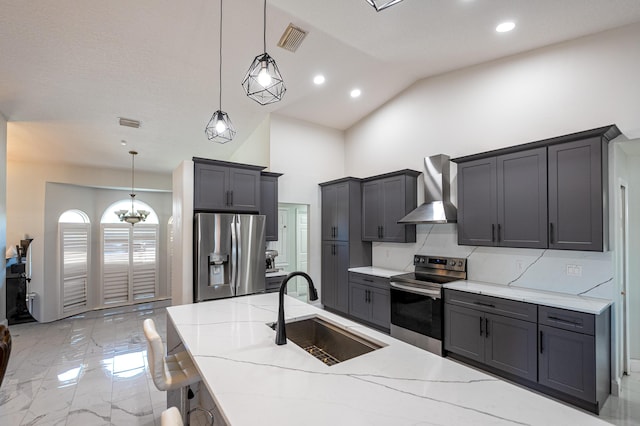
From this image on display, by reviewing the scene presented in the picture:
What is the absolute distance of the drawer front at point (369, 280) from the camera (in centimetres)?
423

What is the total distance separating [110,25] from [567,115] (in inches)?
176

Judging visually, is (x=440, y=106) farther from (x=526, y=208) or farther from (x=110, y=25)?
(x=110, y=25)

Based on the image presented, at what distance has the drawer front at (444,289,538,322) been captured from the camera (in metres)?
2.74

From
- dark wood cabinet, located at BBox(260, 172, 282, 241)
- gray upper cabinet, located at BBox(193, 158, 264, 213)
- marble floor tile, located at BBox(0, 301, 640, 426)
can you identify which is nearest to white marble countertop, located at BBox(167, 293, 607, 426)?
marble floor tile, located at BBox(0, 301, 640, 426)

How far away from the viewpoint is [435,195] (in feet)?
13.1

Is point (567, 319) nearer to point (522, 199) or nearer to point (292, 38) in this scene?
point (522, 199)

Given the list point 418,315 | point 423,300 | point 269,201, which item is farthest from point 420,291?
point 269,201

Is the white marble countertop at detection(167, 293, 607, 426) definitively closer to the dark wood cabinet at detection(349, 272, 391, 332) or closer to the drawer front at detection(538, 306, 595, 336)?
the drawer front at detection(538, 306, 595, 336)

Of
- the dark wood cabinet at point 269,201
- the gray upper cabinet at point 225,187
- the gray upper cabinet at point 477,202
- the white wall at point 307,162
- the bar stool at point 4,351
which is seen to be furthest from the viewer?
the white wall at point 307,162

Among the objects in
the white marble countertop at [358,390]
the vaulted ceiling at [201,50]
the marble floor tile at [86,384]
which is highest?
the vaulted ceiling at [201,50]

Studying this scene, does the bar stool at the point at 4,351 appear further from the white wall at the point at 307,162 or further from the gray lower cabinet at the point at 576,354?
the white wall at the point at 307,162

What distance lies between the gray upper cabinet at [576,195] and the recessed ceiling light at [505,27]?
1.28m

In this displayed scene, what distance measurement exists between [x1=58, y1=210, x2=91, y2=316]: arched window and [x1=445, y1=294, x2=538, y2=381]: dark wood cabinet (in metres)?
6.81

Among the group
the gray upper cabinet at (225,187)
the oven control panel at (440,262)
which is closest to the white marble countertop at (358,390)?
the gray upper cabinet at (225,187)
